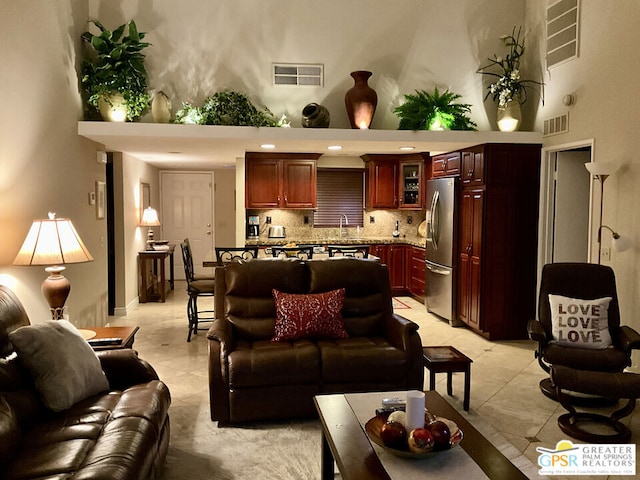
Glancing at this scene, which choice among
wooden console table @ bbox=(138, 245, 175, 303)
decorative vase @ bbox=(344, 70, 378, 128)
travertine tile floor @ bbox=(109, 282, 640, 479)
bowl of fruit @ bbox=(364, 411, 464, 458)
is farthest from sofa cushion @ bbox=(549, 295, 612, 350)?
wooden console table @ bbox=(138, 245, 175, 303)

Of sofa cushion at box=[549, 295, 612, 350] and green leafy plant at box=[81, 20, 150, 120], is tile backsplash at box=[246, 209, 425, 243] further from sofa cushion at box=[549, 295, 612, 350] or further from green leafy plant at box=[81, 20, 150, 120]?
sofa cushion at box=[549, 295, 612, 350]

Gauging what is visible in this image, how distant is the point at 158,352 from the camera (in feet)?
16.8

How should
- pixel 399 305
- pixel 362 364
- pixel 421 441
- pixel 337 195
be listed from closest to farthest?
pixel 421 441
pixel 362 364
pixel 399 305
pixel 337 195

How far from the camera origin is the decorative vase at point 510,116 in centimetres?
571

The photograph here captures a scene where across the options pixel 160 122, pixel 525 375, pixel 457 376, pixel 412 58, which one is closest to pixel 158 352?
pixel 160 122

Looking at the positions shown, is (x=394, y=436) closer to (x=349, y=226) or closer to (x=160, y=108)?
(x=160, y=108)

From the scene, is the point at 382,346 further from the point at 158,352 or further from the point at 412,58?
the point at 412,58

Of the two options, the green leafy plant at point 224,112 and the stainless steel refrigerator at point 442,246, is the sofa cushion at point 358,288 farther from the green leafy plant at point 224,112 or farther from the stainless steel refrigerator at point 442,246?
the stainless steel refrigerator at point 442,246

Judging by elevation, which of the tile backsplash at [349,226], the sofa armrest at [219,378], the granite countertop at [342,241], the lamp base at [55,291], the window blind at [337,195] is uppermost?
the window blind at [337,195]

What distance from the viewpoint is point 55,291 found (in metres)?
3.57

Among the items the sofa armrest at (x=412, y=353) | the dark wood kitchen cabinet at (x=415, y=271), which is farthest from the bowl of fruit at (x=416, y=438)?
the dark wood kitchen cabinet at (x=415, y=271)

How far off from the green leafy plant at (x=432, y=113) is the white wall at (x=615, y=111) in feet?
3.80

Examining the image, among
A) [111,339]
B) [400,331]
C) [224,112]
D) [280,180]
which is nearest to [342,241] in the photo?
[280,180]

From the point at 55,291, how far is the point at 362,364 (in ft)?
7.19
